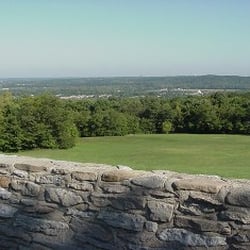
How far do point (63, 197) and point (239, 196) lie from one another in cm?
158

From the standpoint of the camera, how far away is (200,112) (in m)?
53.8

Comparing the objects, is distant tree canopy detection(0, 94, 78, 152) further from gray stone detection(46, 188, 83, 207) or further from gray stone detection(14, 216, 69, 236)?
gray stone detection(46, 188, 83, 207)

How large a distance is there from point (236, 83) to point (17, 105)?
300ft

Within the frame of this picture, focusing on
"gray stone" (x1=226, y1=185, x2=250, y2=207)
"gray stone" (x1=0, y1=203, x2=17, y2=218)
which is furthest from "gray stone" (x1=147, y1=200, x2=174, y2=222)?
"gray stone" (x1=0, y1=203, x2=17, y2=218)

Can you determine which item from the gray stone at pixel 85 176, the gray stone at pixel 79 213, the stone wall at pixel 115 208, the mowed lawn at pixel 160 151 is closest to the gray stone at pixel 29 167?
the stone wall at pixel 115 208

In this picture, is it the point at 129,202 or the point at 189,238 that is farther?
the point at 129,202

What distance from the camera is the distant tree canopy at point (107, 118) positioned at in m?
42.8

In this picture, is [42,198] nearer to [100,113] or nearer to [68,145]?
[68,145]

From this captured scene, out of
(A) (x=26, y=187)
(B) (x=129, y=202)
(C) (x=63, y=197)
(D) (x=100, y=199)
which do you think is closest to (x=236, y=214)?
(B) (x=129, y=202)

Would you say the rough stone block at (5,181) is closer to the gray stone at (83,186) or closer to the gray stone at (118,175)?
the gray stone at (83,186)

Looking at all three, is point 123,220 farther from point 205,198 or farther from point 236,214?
point 236,214

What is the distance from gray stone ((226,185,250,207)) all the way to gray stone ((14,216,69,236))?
1493 mm

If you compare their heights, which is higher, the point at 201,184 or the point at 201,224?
the point at 201,184

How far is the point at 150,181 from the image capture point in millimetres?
3910
